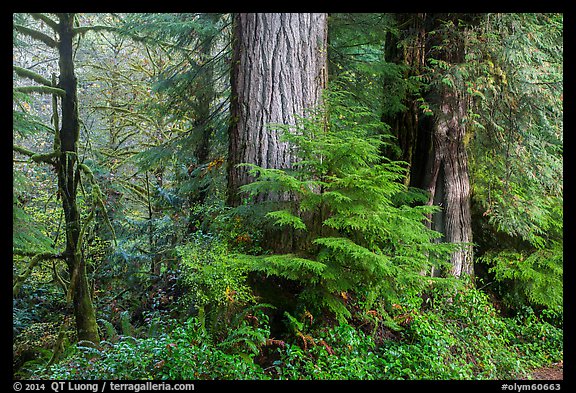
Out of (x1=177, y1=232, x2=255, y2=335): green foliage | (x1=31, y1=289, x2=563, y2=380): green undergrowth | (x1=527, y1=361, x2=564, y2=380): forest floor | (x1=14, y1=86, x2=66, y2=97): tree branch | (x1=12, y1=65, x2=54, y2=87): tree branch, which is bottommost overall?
(x1=527, y1=361, x2=564, y2=380): forest floor

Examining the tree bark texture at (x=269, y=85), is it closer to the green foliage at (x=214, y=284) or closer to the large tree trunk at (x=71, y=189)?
the green foliage at (x=214, y=284)

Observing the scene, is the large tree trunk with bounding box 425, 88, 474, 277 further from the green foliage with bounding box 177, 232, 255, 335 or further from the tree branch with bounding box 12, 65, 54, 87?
the tree branch with bounding box 12, 65, 54, 87

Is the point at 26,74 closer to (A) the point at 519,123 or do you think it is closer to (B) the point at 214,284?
(B) the point at 214,284

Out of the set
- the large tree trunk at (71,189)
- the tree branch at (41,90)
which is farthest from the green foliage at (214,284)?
the tree branch at (41,90)

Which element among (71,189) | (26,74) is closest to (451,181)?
(71,189)

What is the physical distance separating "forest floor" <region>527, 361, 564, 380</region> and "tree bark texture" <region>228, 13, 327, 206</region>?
3.94 meters

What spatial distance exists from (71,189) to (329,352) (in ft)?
18.3

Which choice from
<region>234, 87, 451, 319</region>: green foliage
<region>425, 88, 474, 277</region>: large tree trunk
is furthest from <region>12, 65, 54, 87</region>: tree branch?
<region>425, 88, 474, 277</region>: large tree trunk

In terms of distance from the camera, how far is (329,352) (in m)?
3.82

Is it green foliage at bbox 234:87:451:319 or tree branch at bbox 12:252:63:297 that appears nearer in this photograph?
green foliage at bbox 234:87:451:319

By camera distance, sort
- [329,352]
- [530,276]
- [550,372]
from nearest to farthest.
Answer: [329,352] < [550,372] < [530,276]

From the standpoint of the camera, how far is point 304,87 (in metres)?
4.61

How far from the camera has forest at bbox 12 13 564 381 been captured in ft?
12.2
